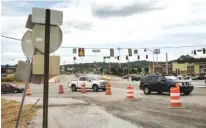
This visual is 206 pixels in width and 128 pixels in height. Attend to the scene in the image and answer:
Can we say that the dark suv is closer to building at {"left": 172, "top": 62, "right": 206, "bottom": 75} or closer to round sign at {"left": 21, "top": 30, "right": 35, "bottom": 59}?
round sign at {"left": 21, "top": 30, "right": 35, "bottom": 59}

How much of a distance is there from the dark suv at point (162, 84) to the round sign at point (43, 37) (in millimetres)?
22825

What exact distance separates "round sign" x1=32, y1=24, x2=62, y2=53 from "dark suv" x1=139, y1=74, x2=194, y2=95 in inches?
899

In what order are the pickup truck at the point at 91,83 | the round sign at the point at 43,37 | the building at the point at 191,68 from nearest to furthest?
the round sign at the point at 43,37 < the pickup truck at the point at 91,83 < the building at the point at 191,68

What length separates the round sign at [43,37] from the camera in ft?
27.3

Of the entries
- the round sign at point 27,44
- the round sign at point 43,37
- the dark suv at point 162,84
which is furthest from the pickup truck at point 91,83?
the round sign at point 43,37

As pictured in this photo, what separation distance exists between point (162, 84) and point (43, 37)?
24124 mm

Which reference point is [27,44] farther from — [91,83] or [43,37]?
[91,83]

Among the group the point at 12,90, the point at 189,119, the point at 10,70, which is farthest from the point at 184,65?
the point at 189,119

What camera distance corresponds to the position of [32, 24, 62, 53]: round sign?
8.34 meters

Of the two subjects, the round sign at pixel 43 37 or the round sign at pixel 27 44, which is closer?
the round sign at pixel 43 37

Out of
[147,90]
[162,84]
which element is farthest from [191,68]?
[162,84]

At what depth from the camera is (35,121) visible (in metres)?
15.4

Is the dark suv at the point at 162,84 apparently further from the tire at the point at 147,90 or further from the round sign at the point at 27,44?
the round sign at the point at 27,44

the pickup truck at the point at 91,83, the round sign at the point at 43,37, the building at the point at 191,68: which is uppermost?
the building at the point at 191,68
